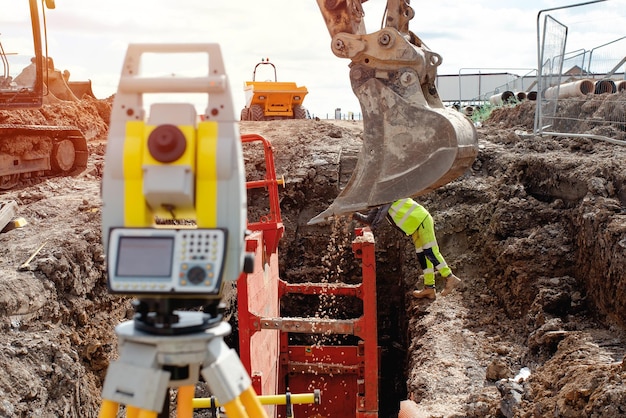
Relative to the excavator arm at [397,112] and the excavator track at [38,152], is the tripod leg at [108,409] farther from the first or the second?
the excavator track at [38,152]

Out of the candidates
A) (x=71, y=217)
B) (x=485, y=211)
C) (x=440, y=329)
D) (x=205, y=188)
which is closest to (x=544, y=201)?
(x=485, y=211)

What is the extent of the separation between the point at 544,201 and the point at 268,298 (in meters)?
3.44

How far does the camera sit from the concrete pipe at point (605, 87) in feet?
37.0

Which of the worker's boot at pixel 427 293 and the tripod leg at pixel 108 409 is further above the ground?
the tripod leg at pixel 108 409

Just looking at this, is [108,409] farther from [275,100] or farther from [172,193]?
[275,100]

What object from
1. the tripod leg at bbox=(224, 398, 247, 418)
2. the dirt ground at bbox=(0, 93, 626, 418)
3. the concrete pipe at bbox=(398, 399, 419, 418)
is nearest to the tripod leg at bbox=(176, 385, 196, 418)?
the tripod leg at bbox=(224, 398, 247, 418)

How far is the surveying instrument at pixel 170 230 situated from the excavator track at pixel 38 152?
8.21 m

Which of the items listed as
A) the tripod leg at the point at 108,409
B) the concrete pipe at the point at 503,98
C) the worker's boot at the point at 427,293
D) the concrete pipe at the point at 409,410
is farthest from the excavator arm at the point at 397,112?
the concrete pipe at the point at 503,98

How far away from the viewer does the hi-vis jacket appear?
7.12 metres

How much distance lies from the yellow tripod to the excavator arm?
7.75ft

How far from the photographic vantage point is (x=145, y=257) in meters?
2.14

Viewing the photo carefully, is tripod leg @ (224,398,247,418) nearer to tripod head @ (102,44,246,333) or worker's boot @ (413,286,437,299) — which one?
tripod head @ (102,44,246,333)

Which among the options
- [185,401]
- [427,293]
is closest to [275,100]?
[427,293]

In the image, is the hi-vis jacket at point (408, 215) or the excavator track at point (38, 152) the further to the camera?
the excavator track at point (38, 152)
